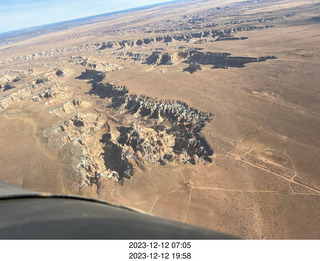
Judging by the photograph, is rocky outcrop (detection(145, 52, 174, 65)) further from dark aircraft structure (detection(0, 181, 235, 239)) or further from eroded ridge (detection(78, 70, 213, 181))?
dark aircraft structure (detection(0, 181, 235, 239))

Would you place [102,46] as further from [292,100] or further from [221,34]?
[292,100]

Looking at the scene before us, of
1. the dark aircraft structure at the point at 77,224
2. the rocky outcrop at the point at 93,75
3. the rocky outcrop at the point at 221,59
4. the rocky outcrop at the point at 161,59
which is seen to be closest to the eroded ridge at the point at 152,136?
the dark aircraft structure at the point at 77,224

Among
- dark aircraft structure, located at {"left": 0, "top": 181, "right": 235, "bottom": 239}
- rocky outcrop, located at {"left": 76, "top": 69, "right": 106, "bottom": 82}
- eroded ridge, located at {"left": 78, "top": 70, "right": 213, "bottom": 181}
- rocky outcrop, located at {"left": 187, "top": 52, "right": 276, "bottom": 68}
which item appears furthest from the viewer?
rocky outcrop, located at {"left": 76, "top": 69, "right": 106, "bottom": 82}

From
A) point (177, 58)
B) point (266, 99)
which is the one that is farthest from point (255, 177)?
point (177, 58)

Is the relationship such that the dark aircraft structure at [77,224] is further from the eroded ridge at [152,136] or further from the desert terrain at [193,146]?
the eroded ridge at [152,136]

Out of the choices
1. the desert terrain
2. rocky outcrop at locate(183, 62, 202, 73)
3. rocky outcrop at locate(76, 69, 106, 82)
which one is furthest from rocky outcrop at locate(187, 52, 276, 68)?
rocky outcrop at locate(76, 69, 106, 82)

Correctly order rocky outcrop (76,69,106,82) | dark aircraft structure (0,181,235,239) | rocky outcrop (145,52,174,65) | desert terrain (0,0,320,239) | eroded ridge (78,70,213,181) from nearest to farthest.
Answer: dark aircraft structure (0,181,235,239) < desert terrain (0,0,320,239) < eroded ridge (78,70,213,181) < rocky outcrop (76,69,106,82) < rocky outcrop (145,52,174,65)

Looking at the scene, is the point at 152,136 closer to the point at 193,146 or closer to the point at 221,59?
the point at 193,146
